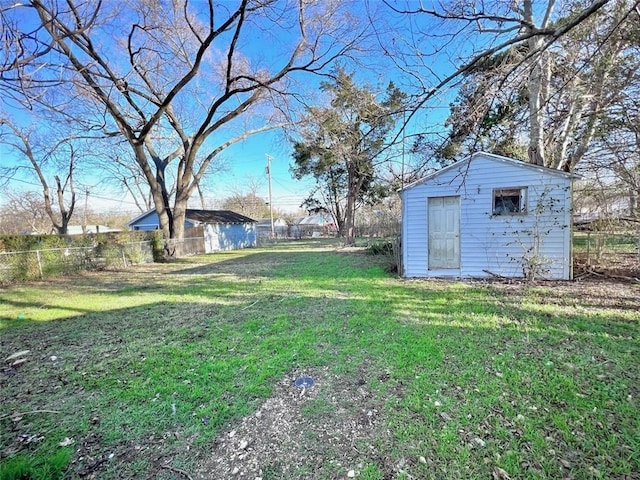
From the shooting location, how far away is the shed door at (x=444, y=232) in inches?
284

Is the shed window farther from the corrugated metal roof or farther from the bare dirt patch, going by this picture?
Result: the corrugated metal roof

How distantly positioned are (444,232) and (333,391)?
19.1ft

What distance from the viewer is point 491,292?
18.8 feet

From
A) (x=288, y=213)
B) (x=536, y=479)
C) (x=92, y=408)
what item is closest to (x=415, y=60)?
(x=536, y=479)

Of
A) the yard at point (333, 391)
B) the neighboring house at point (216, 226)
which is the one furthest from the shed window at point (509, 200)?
the neighboring house at point (216, 226)

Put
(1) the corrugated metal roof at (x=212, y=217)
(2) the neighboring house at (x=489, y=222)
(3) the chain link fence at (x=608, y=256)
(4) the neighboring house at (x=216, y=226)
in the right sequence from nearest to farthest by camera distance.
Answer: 1. (2) the neighboring house at (x=489, y=222)
2. (3) the chain link fence at (x=608, y=256)
3. (4) the neighboring house at (x=216, y=226)
4. (1) the corrugated metal roof at (x=212, y=217)

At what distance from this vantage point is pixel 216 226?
19.4 metres

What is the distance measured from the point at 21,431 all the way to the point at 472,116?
4.46 m

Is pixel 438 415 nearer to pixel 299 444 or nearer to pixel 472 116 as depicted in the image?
pixel 299 444

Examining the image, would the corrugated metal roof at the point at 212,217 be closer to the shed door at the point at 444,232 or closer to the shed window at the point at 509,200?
the shed door at the point at 444,232

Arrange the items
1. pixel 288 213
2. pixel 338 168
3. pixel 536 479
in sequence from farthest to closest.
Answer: pixel 288 213
pixel 338 168
pixel 536 479

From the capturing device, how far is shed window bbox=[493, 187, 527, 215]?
6.57 m

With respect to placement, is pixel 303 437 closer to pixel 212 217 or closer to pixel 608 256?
pixel 608 256

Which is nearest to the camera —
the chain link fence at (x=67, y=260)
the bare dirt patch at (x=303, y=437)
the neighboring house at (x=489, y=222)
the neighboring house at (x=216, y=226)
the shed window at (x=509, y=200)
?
the bare dirt patch at (x=303, y=437)
